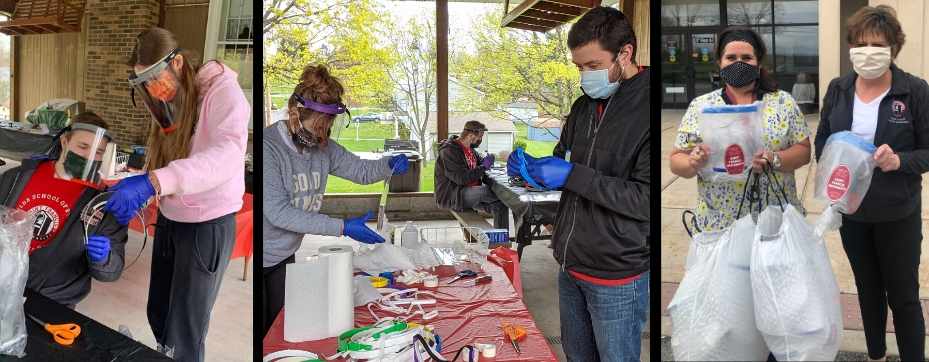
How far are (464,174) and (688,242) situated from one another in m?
0.83

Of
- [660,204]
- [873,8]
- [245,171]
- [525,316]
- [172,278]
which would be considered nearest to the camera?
[873,8]

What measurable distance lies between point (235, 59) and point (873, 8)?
Result: 1.23 m

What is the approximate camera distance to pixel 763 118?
1.11 meters

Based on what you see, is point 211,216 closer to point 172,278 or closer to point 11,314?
point 172,278

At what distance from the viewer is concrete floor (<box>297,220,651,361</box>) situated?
1.78 m

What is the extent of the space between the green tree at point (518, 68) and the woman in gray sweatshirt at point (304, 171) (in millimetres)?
306

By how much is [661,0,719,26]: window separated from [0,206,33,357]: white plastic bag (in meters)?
1.49

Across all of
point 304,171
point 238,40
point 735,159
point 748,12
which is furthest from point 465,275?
point 748,12

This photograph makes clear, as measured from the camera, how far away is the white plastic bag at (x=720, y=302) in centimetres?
112

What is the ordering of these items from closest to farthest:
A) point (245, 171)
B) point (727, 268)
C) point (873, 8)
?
point (873, 8)
point (727, 268)
point (245, 171)

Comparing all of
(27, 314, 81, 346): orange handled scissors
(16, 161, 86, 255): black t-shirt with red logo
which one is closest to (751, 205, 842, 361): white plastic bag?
(27, 314, 81, 346): orange handled scissors

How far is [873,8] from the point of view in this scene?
3.40 ft

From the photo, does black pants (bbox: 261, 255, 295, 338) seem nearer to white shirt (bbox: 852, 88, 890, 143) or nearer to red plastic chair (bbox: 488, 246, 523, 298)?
red plastic chair (bbox: 488, 246, 523, 298)

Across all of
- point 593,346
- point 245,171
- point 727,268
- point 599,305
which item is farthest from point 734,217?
point 245,171
